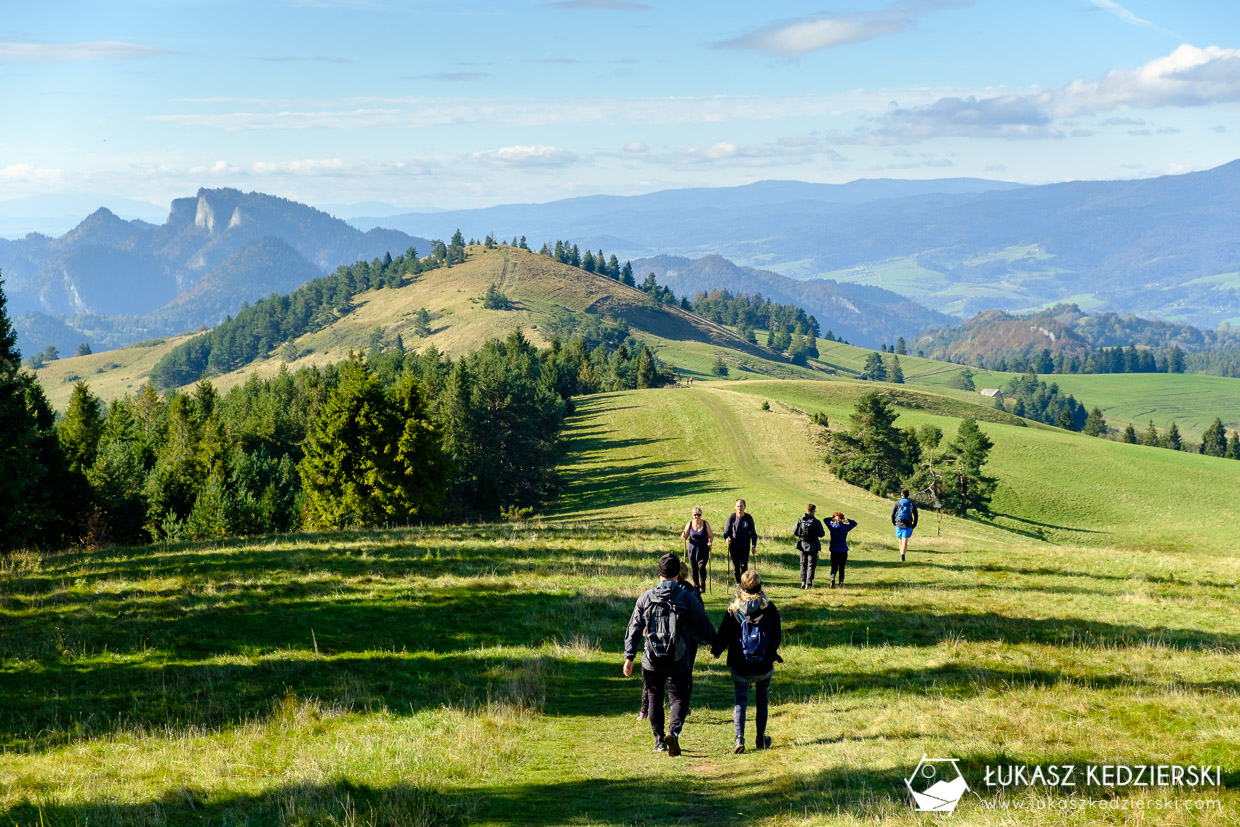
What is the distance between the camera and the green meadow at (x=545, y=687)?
9.52m

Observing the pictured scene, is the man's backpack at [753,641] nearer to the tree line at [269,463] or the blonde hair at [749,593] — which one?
the blonde hair at [749,593]

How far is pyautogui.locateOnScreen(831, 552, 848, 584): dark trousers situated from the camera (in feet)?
75.2

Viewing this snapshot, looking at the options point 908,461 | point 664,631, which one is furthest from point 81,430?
point 908,461

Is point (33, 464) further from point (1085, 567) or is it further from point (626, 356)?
point (626, 356)

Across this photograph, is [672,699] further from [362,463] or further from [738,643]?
[362,463]

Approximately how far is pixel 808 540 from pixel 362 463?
1597 inches

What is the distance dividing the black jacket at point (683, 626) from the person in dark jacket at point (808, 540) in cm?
1114

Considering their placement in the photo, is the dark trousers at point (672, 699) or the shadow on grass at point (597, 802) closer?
the shadow on grass at point (597, 802)

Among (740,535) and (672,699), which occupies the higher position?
(740,535)

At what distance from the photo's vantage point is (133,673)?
15.0 metres

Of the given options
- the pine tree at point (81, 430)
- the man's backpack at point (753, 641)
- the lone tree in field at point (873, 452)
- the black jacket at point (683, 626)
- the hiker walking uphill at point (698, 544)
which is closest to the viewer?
the black jacket at point (683, 626)

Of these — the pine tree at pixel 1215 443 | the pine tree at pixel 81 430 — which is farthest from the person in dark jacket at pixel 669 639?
the pine tree at pixel 1215 443

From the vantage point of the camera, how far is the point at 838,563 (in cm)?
2331

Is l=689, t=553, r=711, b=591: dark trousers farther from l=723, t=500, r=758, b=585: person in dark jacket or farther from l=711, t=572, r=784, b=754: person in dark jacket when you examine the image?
l=711, t=572, r=784, b=754: person in dark jacket
